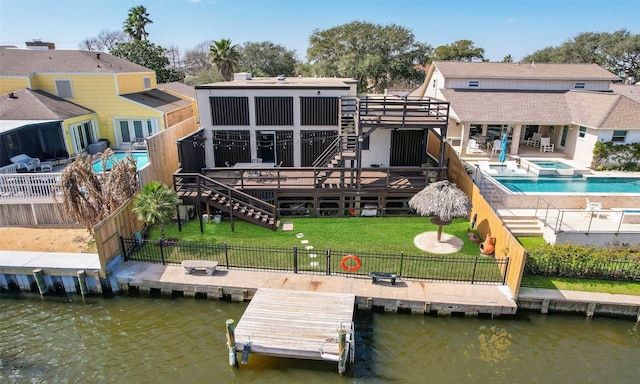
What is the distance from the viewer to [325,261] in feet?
47.1

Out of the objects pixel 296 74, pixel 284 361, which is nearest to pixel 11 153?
pixel 284 361

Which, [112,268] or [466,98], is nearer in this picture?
[112,268]

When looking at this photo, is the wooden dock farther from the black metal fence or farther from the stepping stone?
the stepping stone

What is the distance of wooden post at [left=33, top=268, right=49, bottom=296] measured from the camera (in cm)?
1327

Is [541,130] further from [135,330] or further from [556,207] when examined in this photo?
[135,330]

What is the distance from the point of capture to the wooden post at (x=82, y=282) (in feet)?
43.4

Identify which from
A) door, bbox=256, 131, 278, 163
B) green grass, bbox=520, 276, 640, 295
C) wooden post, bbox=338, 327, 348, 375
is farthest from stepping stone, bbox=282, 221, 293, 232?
green grass, bbox=520, 276, 640, 295

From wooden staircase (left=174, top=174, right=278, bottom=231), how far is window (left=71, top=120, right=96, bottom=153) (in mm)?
11886

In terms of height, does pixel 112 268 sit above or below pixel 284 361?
above

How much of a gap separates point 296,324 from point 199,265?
465cm

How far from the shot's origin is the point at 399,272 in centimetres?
1356

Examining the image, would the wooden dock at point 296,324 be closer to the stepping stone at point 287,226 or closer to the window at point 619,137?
the stepping stone at point 287,226

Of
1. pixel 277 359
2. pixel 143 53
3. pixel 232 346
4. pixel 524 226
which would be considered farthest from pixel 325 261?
pixel 143 53

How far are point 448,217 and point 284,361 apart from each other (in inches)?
328
